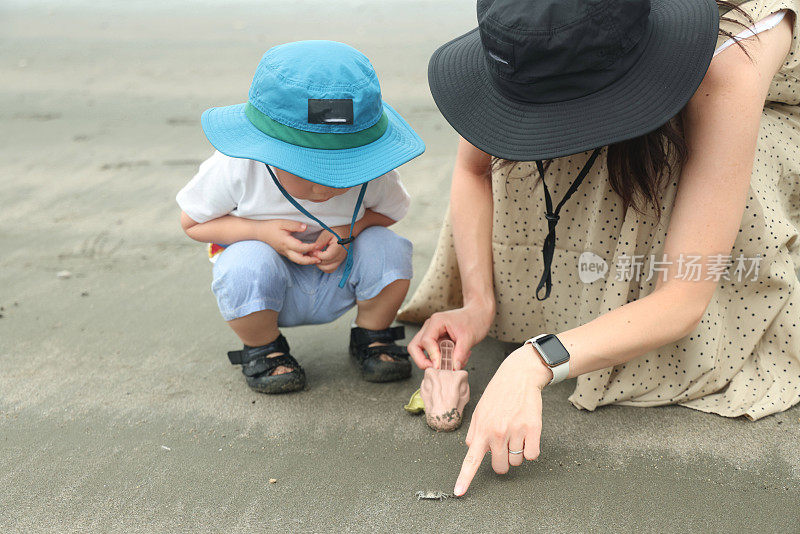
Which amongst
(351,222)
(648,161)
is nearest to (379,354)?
(351,222)

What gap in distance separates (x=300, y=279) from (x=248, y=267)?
0.18 meters

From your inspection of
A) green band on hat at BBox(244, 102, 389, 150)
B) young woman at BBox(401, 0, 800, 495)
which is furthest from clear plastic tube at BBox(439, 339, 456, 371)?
green band on hat at BBox(244, 102, 389, 150)

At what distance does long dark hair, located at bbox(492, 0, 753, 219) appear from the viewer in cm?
145

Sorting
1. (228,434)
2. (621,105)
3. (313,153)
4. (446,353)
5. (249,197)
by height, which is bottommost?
(228,434)

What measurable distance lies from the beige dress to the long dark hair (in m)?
0.05

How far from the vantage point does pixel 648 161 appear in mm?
1468

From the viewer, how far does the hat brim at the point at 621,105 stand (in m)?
1.21

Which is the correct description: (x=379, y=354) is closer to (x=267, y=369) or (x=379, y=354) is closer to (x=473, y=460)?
(x=267, y=369)

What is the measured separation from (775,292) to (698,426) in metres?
0.35

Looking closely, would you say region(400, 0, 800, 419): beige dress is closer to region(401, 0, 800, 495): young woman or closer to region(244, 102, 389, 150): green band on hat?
region(401, 0, 800, 495): young woman

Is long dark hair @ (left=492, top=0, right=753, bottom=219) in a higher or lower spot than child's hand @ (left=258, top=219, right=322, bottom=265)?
higher

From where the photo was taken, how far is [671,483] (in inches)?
58.6

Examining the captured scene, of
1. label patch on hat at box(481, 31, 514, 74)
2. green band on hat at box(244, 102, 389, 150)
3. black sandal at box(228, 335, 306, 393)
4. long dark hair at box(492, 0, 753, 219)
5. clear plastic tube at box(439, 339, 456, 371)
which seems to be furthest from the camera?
black sandal at box(228, 335, 306, 393)

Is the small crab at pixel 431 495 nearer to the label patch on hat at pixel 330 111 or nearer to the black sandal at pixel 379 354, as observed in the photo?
the black sandal at pixel 379 354
